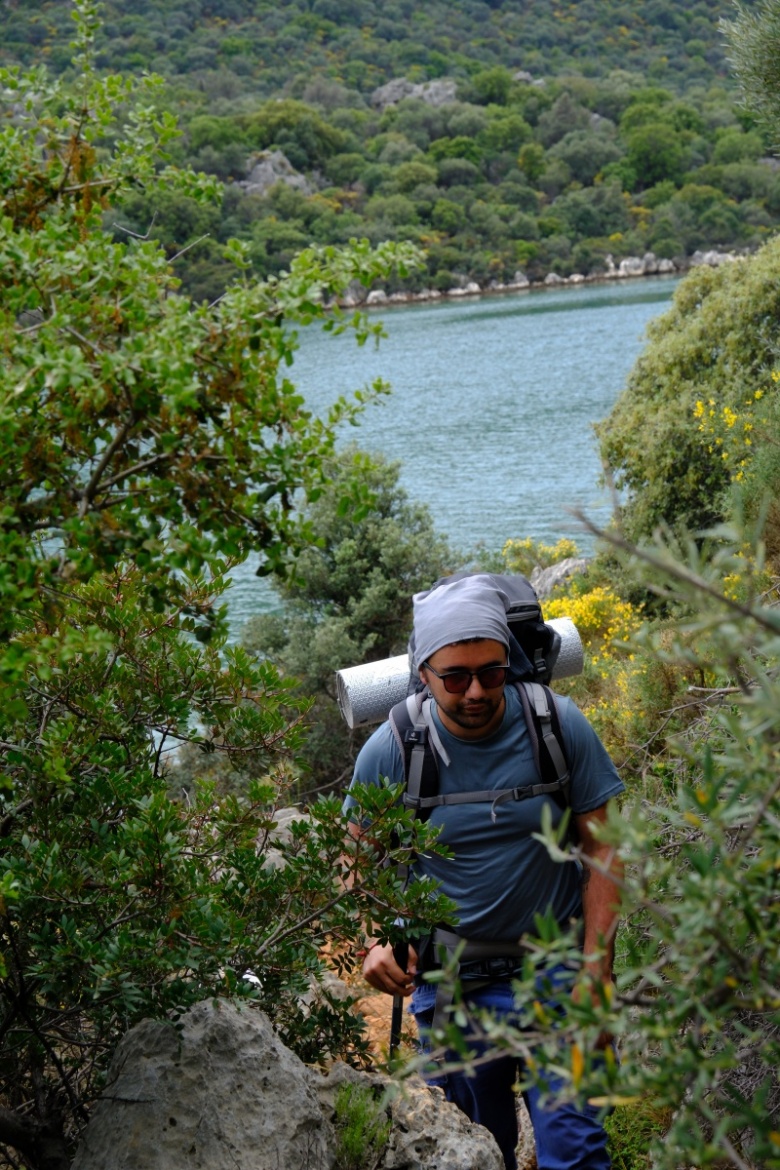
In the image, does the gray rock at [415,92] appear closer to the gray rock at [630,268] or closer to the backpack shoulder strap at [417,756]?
the gray rock at [630,268]

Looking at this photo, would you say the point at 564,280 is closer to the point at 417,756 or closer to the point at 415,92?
the point at 415,92

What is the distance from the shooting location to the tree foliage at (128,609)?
5.99 feet

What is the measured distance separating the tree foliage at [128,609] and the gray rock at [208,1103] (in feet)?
0.36

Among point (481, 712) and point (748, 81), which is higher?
point (748, 81)

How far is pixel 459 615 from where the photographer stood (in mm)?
3307

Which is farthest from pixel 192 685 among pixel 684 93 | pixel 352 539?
pixel 684 93

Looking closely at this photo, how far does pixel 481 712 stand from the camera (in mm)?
3338

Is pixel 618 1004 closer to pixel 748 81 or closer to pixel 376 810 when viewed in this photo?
pixel 376 810

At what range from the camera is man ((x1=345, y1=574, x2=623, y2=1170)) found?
3.25 metres

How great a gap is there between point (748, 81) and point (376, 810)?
26.3ft

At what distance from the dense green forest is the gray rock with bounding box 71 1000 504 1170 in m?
57.9

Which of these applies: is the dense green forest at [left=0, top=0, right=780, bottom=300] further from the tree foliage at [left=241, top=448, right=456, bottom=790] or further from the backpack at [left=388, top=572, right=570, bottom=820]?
the backpack at [left=388, top=572, right=570, bottom=820]

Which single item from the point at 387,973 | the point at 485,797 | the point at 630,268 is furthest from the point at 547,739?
the point at 630,268

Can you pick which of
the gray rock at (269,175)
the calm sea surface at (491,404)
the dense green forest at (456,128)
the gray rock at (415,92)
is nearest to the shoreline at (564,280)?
the dense green forest at (456,128)
